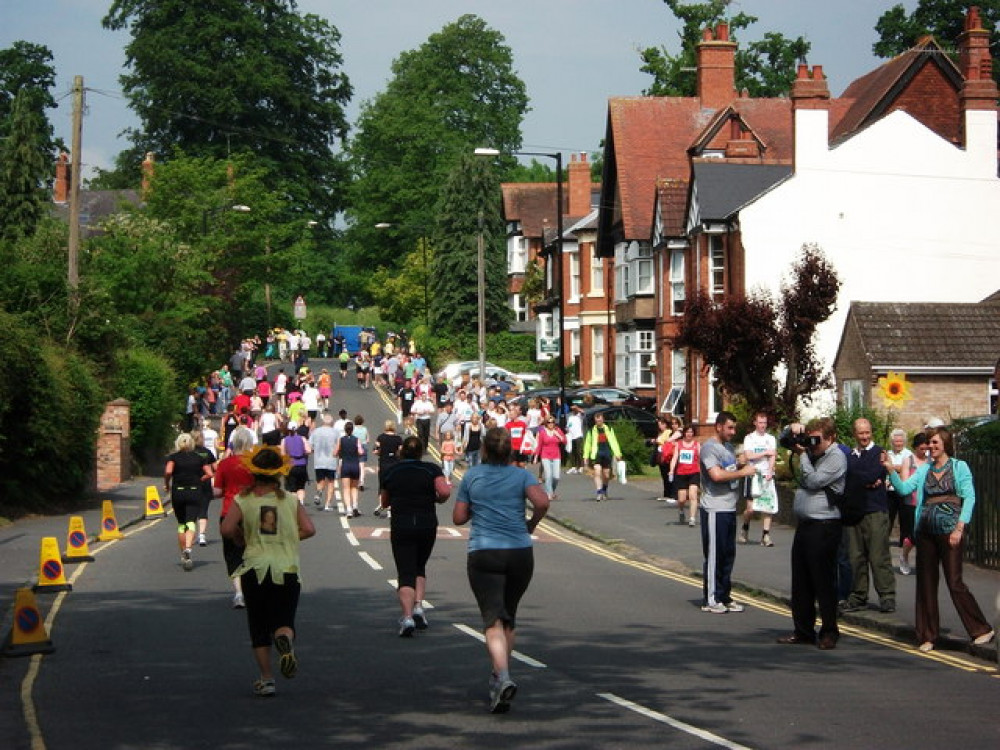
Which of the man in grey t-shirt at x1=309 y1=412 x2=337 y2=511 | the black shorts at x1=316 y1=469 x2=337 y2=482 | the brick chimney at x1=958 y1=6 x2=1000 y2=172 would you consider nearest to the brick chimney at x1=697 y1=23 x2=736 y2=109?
the brick chimney at x1=958 y1=6 x2=1000 y2=172

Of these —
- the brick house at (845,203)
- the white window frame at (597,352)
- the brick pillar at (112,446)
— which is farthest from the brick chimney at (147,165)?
the brick pillar at (112,446)

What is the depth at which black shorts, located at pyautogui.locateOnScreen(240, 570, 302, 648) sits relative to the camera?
421 inches

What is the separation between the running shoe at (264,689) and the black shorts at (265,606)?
0.26 metres

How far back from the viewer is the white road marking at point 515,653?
40.4ft

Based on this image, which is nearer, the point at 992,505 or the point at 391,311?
the point at 992,505

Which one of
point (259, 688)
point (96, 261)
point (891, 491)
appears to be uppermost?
point (96, 261)

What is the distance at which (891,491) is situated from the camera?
65.1ft

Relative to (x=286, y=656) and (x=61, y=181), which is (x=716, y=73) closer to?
(x=286, y=656)

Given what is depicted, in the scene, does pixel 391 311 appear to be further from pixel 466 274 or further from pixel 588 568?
pixel 588 568

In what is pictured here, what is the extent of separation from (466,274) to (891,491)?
6378cm

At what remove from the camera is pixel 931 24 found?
75.5 meters

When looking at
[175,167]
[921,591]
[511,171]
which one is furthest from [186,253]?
[511,171]

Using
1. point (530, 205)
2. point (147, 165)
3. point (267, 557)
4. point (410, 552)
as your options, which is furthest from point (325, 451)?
point (530, 205)

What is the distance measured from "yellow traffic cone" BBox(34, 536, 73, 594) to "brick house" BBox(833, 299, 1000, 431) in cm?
2156
